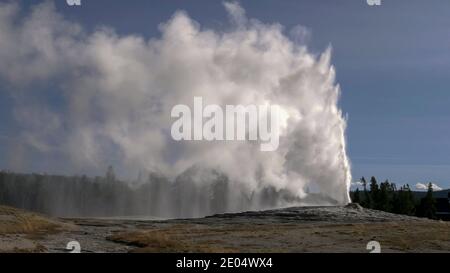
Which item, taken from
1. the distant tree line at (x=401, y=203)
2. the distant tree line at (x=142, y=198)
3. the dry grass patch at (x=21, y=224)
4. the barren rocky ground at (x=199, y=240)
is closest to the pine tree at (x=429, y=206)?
the distant tree line at (x=401, y=203)

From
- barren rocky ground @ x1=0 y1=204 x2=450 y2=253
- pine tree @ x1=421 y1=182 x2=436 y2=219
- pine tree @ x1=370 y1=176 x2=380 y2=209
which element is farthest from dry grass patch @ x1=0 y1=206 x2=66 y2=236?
pine tree @ x1=421 y1=182 x2=436 y2=219

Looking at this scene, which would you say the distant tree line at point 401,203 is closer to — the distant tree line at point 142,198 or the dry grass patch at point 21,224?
the distant tree line at point 142,198

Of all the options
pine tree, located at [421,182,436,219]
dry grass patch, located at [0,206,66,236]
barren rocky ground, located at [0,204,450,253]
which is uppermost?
pine tree, located at [421,182,436,219]

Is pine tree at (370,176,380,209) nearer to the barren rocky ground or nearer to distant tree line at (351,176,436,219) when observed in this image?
distant tree line at (351,176,436,219)

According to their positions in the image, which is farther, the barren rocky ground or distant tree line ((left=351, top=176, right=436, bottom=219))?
distant tree line ((left=351, top=176, right=436, bottom=219))

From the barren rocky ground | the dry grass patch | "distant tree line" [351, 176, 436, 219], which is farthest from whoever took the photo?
"distant tree line" [351, 176, 436, 219]

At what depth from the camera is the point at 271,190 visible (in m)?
150

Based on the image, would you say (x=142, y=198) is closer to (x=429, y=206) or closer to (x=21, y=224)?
(x=429, y=206)

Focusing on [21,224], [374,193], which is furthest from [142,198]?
[21,224]

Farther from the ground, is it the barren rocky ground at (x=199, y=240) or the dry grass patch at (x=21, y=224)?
the dry grass patch at (x=21, y=224)

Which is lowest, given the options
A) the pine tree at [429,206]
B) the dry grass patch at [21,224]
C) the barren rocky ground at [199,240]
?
the barren rocky ground at [199,240]
